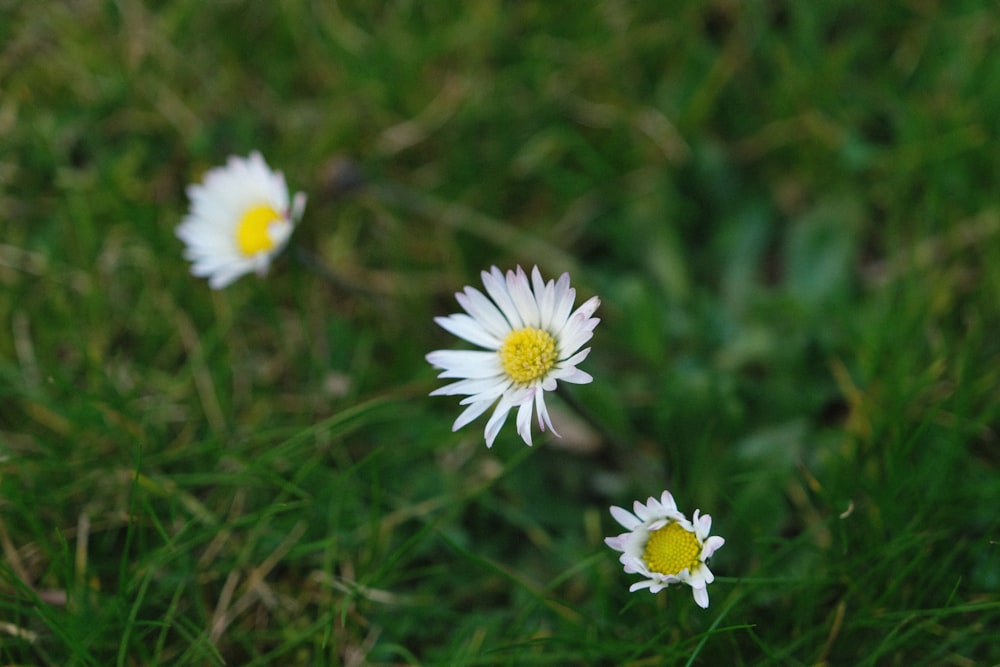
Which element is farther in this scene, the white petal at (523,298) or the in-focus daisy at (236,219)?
the in-focus daisy at (236,219)

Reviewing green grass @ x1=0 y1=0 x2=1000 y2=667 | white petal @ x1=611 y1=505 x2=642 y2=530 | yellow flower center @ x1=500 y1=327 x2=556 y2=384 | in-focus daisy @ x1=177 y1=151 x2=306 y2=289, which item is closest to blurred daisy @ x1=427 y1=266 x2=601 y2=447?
yellow flower center @ x1=500 y1=327 x2=556 y2=384

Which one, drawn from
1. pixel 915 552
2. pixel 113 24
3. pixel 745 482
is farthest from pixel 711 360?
pixel 113 24

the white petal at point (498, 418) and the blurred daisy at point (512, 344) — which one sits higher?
the blurred daisy at point (512, 344)

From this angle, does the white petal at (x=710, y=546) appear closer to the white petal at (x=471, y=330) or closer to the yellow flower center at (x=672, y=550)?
the yellow flower center at (x=672, y=550)

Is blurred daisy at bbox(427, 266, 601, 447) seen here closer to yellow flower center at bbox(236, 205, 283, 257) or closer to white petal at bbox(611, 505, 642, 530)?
white petal at bbox(611, 505, 642, 530)

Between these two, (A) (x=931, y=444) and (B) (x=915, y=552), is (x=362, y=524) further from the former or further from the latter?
(A) (x=931, y=444)

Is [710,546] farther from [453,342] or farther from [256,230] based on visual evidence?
[256,230]

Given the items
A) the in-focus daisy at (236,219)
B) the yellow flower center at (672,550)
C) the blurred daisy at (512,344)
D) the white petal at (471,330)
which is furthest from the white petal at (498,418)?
the in-focus daisy at (236,219)
